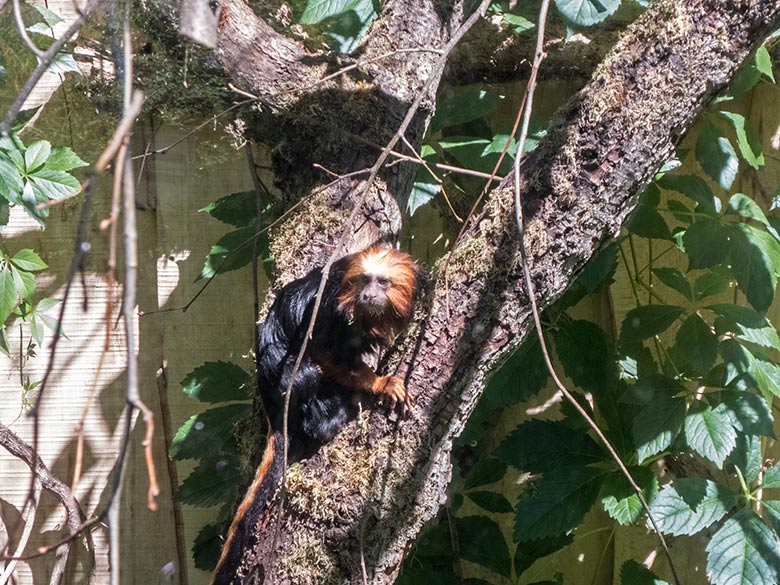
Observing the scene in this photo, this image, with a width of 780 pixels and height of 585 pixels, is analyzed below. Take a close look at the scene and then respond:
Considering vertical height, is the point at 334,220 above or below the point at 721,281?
above

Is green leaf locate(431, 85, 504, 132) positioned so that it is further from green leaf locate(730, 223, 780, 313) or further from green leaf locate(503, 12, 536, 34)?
green leaf locate(730, 223, 780, 313)

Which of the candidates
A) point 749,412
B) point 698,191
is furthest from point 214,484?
point 698,191

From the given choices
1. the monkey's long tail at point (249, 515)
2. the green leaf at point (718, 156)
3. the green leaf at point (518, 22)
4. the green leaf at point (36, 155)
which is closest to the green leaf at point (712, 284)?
the green leaf at point (718, 156)

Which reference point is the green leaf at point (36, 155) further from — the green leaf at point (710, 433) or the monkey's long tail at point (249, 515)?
the green leaf at point (710, 433)

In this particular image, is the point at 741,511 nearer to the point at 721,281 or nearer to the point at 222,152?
the point at 721,281

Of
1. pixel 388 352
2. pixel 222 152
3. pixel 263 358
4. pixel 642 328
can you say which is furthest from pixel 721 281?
pixel 222 152

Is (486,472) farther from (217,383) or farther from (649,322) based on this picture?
(217,383)

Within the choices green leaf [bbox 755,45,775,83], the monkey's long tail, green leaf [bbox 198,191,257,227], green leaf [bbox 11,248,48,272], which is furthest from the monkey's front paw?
green leaf [bbox 755,45,775,83]
